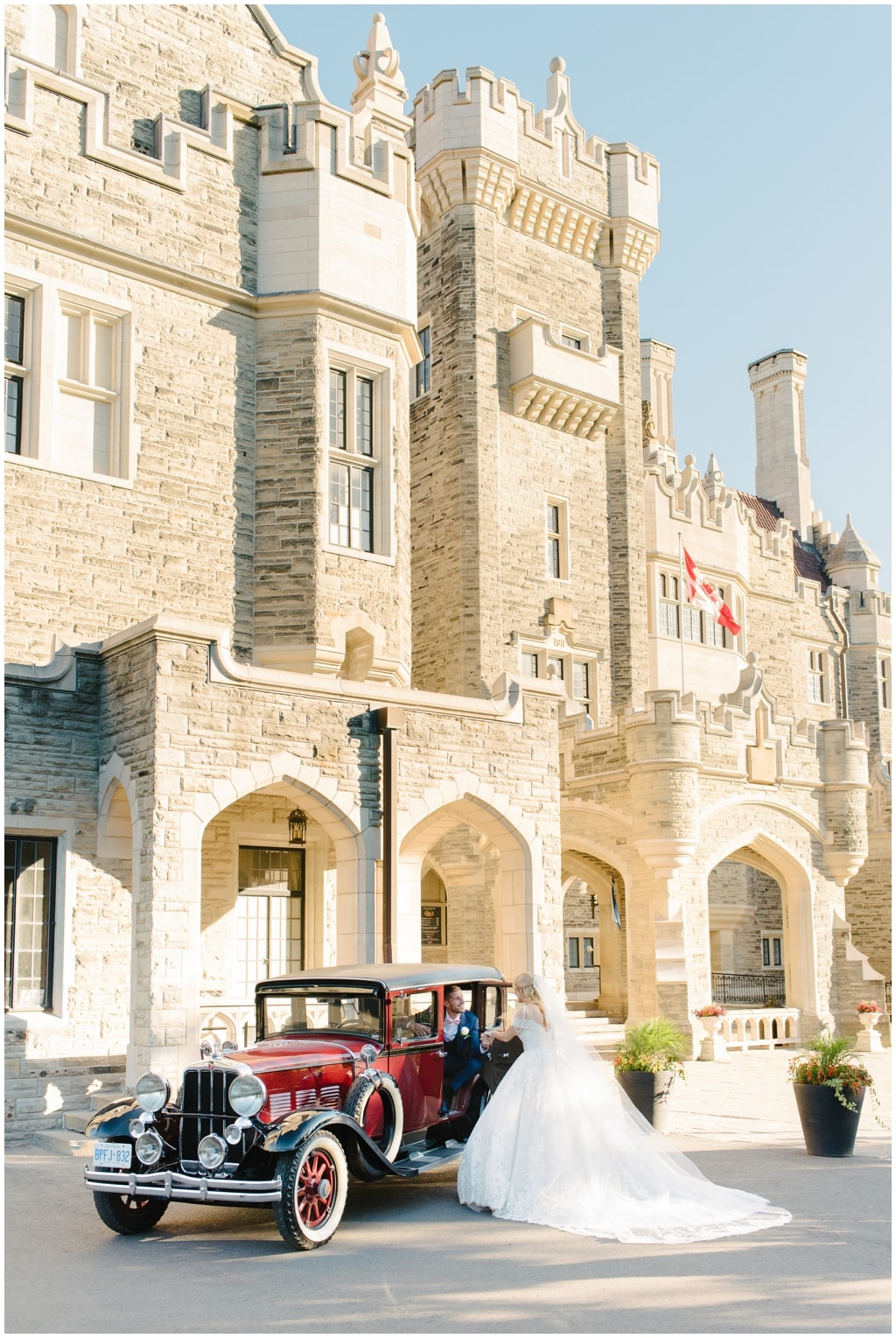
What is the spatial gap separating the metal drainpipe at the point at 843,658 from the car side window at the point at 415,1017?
31032mm

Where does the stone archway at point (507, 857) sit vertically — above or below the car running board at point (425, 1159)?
above

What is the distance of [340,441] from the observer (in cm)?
1739

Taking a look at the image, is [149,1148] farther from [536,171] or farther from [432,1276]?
[536,171]

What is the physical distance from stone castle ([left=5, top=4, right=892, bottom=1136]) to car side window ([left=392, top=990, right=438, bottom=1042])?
3.48 metres

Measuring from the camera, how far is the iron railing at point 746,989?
102 feet

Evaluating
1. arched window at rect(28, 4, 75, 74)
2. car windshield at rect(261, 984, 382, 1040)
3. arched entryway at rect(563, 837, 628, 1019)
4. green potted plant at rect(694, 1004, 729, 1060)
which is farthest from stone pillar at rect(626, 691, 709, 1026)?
arched window at rect(28, 4, 75, 74)

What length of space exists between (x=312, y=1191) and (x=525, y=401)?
1972 centimetres

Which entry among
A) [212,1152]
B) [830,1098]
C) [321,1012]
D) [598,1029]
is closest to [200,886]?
[321,1012]

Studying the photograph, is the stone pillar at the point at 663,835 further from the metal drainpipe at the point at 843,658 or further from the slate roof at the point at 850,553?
the slate roof at the point at 850,553

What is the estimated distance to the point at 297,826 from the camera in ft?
51.8

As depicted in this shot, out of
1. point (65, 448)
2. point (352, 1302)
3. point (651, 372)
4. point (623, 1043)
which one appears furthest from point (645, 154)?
point (352, 1302)

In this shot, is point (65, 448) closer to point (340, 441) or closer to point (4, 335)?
point (4, 335)

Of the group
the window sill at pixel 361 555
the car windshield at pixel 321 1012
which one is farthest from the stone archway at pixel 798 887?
the car windshield at pixel 321 1012

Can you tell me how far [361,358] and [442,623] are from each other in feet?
26.5
